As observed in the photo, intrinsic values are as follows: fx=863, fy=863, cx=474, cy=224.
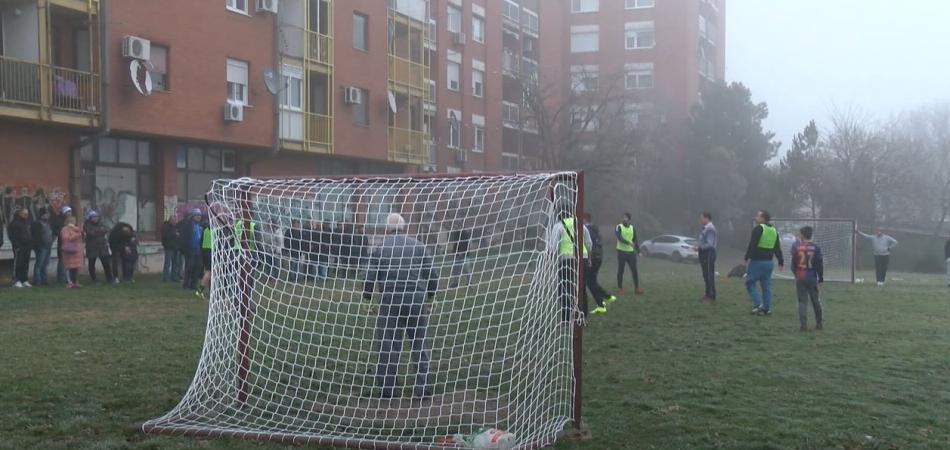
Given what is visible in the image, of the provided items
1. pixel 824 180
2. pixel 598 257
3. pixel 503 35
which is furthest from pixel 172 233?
pixel 824 180

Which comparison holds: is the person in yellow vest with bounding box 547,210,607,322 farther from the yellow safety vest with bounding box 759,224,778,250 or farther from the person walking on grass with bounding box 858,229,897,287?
the person walking on grass with bounding box 858,229,897,287

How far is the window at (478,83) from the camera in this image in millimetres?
40694

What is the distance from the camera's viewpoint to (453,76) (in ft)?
128

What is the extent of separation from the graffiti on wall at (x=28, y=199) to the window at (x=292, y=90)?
309 inches

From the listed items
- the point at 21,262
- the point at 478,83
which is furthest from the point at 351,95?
the point at 21,262

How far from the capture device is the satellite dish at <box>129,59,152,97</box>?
20950 millimetres

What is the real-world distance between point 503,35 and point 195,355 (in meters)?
37.1

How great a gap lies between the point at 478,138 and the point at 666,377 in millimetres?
33583

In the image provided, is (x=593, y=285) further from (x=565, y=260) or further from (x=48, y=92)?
(x=48, y=92)

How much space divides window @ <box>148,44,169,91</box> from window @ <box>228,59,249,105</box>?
2320 millimetres

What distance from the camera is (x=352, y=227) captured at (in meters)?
7.99

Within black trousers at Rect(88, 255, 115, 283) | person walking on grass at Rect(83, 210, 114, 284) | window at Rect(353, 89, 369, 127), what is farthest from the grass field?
window at Rect(353, 89, 369, 127)

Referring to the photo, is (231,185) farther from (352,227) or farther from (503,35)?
(503,35)

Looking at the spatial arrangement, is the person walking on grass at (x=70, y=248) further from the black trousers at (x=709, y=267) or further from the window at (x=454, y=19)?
the window at (x=454, y=19)
